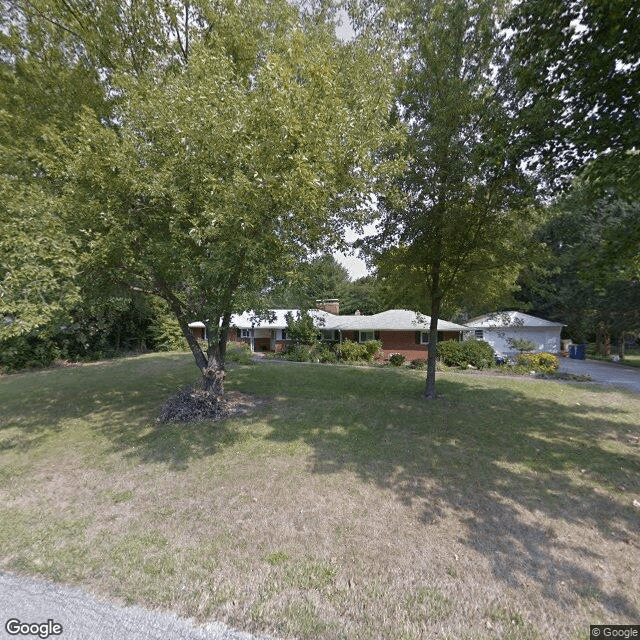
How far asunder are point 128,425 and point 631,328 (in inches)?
1225

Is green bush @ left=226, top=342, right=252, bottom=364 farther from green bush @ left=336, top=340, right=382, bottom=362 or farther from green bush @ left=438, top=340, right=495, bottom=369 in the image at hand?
green bush @ left=438, top=340, right=495, bottom=369

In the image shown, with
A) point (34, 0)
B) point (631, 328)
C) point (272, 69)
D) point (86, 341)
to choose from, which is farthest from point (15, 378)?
point (631, 328)

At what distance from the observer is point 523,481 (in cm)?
478

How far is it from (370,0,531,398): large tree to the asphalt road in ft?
23.8

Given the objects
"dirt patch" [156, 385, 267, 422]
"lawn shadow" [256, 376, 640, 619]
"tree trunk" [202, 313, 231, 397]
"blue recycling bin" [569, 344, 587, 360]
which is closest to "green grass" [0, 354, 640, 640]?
"lawn shadow" [256, 376, 640, 619]

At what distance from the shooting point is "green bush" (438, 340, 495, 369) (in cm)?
1736

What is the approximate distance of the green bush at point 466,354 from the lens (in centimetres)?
1736

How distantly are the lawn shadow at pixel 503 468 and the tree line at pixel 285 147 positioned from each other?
9.81 feet

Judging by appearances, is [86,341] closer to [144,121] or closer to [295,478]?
[144,121]

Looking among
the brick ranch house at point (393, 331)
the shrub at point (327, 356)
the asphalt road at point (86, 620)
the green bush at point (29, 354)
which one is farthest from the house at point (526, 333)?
the green bush at point (29, 354)

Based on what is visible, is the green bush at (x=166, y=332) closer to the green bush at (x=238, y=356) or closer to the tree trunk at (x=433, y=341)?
the green bush at (x=238, y=356)

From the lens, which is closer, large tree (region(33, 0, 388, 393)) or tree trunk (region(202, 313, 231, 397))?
large tree (region(33, 0, 388, 393))

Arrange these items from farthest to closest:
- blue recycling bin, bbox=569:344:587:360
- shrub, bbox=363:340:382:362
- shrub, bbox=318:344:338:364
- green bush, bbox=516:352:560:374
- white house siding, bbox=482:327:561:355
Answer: blue recycling bin, bbox=569:344:587:360 → white house siding, bbox=482:327:561:355 → shrub, bbox=363:340:382:362 → shrub, bbox=318:344:338:364 → green bush, bbox=516:352:560:374

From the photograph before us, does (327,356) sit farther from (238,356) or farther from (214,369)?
(214,369)
